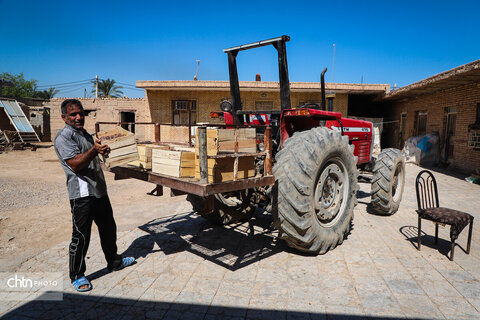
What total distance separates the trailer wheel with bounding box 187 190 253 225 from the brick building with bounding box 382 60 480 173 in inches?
298

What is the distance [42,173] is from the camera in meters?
10.1

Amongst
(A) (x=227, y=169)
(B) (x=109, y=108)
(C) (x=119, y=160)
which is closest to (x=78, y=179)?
(C) (x=119, y=160)

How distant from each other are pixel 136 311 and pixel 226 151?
5.41 ft

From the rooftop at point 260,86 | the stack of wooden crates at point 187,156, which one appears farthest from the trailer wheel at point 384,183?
the rooftop at point 260,86

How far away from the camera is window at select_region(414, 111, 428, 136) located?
1366 cm

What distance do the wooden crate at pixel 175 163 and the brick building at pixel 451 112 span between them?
8.62 m

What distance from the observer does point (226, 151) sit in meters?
2.98

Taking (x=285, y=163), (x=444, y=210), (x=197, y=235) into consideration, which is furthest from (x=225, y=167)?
(x=444, y=210)

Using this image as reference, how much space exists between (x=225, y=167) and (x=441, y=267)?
2.76m

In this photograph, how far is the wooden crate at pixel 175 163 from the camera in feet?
9.11

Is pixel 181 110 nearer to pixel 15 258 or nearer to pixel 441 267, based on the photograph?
pixel 15 258

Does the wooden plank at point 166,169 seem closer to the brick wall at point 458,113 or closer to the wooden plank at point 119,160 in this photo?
the wooden plank at point 119,160

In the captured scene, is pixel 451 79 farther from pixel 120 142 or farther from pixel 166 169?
pixel 120 142

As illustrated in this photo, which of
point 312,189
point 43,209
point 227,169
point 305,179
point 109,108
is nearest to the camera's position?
point 227,169
